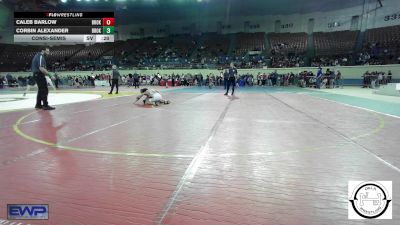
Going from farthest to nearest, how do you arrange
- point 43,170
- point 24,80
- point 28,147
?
point 24,80 < point 28,147 < point 43,170

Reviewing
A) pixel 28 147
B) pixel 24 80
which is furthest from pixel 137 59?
pixel 28 147

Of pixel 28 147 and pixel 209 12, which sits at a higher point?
pixel 209 12

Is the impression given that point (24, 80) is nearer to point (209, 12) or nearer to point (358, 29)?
point (209, 12)

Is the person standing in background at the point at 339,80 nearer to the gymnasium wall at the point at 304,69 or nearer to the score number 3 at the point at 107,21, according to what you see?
the gymnasium wall at the point at 304,69

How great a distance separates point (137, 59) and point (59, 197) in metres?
41.7

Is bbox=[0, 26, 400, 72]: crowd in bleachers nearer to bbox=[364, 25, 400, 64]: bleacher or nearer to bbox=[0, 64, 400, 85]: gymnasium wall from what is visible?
bbox=[364, 25, 400, 64]: bleacher

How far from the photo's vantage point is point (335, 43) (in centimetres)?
3541

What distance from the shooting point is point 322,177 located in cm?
341

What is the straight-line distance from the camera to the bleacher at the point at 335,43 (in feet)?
111

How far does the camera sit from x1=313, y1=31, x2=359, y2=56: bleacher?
34.0m

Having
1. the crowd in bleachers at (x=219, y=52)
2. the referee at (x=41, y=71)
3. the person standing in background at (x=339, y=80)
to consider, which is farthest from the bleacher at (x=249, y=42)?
the referee at (x=41, y=71)
